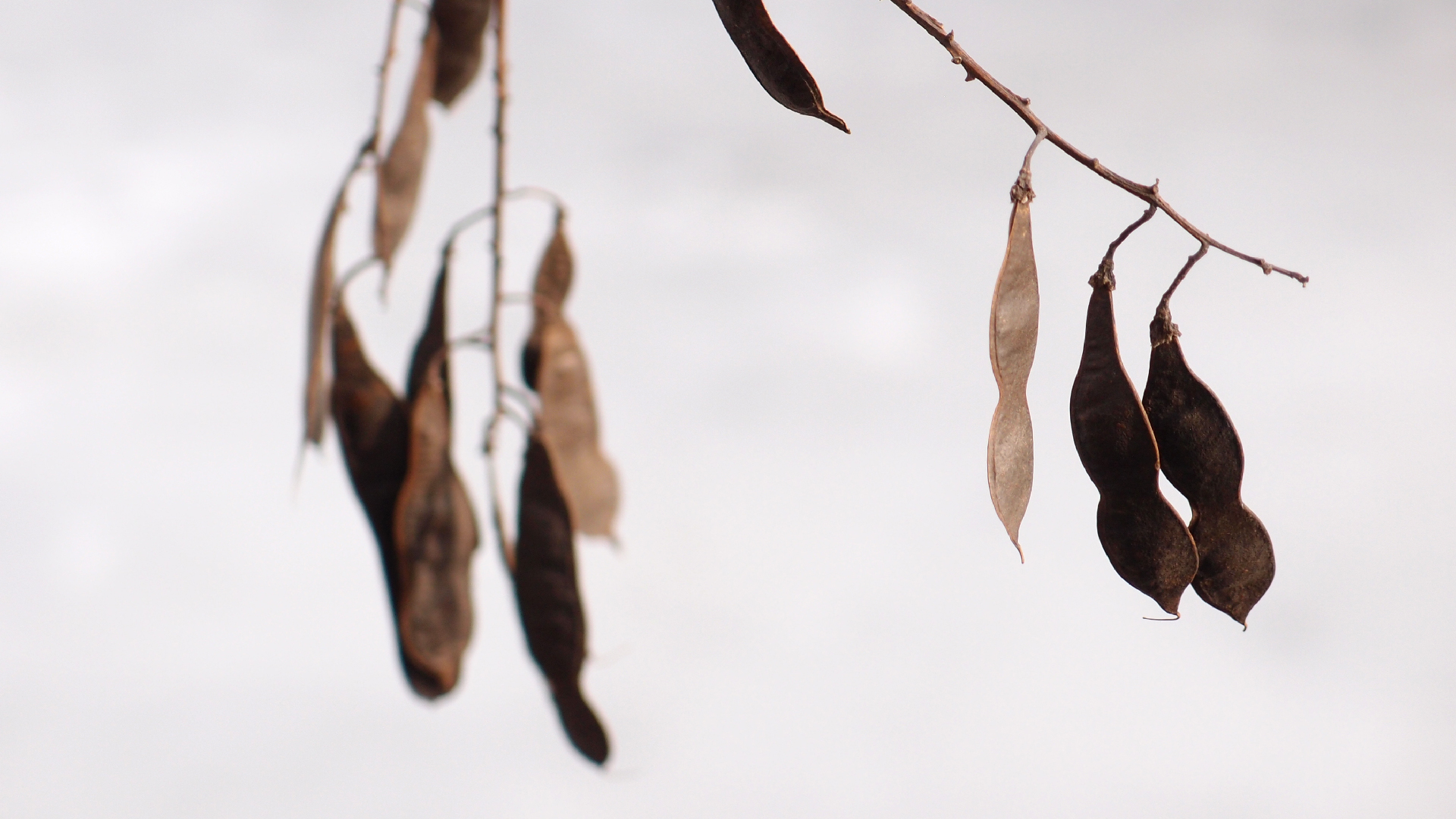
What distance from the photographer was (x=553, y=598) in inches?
7.0

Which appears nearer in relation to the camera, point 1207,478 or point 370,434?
point 370,434

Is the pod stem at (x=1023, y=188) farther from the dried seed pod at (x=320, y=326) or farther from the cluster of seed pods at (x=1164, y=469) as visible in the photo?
the dried seed pod at (x=320, y=326)

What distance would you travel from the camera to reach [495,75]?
0.21m

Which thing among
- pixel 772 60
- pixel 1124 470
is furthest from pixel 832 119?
pixel 1124 470

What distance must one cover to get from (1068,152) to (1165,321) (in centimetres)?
6

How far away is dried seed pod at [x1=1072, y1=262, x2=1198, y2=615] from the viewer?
267 mm

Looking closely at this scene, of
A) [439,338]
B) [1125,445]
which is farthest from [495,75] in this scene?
[1125,445]

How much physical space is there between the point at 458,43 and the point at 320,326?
86mm

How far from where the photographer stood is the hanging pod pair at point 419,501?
174mm

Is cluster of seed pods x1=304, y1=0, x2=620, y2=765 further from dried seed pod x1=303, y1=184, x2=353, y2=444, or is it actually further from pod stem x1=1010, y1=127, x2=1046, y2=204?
pod stem x1=1010, y1=127, x2=1046, y2=204

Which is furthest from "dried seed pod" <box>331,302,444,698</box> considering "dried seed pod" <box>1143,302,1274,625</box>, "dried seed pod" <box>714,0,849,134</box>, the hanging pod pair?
"dried seed pod" <box>1143,302,1274,625</box>

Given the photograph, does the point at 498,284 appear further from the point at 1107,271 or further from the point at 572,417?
the point at 1107,271

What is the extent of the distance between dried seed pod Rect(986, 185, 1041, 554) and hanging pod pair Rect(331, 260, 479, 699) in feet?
0.42

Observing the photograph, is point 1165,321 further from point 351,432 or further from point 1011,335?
point 351,432
